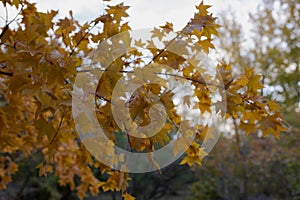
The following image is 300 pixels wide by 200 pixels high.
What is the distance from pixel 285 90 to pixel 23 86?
6.99 metres

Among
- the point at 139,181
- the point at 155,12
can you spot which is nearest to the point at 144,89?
the point at 155,12

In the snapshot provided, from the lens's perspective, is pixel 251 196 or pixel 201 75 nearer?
pixel 201 75

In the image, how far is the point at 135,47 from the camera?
1257 millimetres

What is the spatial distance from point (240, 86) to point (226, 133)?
4.70 m

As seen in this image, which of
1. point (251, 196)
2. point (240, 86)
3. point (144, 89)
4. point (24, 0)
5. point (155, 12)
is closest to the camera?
point (144, 89)

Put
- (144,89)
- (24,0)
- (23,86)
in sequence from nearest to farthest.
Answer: (23,86), (144,89), (24,0)

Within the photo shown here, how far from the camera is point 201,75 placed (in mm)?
1254

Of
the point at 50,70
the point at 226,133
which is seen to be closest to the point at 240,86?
the point at 50,70

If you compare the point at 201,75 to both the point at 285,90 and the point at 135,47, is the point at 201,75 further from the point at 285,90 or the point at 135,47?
the point at 285,90

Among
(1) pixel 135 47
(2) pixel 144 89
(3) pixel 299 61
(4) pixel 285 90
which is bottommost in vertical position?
(2) pixel 144 89

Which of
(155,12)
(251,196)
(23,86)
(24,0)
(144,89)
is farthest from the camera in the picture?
(251,196)

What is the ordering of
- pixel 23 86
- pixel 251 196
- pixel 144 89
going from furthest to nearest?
pixel 251 196, pixel 144 89, pixel 23 86

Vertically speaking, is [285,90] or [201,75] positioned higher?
[285,90]

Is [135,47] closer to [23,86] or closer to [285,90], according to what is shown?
[23,86]
